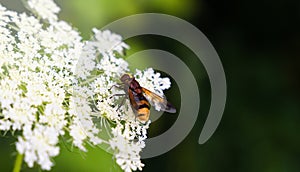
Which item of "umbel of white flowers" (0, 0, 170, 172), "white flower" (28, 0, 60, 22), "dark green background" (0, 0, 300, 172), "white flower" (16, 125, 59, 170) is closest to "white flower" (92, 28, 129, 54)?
"umbel of white flowers" (0, 0, 170, 172)

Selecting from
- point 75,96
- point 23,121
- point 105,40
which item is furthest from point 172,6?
point 23,121

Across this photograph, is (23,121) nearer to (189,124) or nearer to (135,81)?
(135,81)

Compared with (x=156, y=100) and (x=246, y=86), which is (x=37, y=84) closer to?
(x=156, y=100)

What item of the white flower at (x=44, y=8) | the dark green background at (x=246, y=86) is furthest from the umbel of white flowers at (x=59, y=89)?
the dark green background at (x=246, y=86)

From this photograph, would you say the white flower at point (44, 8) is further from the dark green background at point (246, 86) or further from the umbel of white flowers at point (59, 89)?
the dark green background at point (246, 86)

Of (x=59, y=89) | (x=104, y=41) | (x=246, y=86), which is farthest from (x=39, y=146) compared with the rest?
(x=246, y=86)

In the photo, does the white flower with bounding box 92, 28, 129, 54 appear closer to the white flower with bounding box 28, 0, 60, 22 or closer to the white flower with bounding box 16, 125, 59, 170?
the white flower with bounding box 28, 0, 60, 22
